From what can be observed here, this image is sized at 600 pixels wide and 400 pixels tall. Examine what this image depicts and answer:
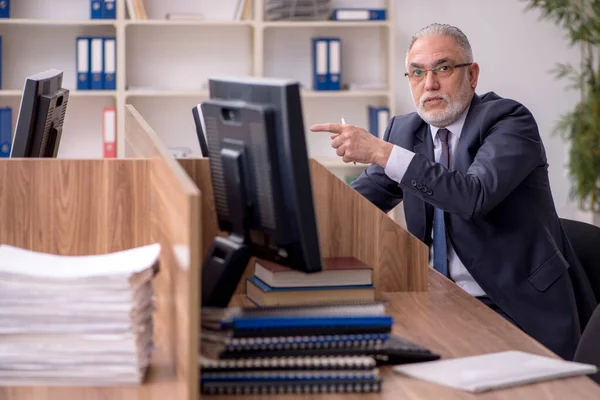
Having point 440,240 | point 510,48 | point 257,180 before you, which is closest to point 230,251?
point 257,180

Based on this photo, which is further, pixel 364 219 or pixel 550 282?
pixel 550 282

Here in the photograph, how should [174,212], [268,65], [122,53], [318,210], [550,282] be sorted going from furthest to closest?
[268,65], [122,53], [550,282], [318,210], [174,212]

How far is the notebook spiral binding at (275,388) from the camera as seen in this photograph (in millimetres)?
1309

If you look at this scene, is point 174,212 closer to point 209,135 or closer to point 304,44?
point 209,135

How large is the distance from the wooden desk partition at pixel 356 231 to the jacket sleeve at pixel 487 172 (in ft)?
0.96

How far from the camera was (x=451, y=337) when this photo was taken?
5.42 feet

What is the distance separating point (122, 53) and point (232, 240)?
3.60 m

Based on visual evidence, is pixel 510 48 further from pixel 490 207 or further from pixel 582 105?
pixel 490 207

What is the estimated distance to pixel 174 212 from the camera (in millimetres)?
1252

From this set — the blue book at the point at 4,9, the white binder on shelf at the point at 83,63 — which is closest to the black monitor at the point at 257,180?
the white binder on shelf at the point at 83,63

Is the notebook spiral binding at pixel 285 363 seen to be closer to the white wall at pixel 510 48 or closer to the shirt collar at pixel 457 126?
the shirt collar at pixel 457 126

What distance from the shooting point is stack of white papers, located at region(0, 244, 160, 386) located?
1300mm

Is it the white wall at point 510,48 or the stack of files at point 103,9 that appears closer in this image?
the stack of files at point 103,9

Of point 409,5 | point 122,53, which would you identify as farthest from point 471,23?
point 122,53
